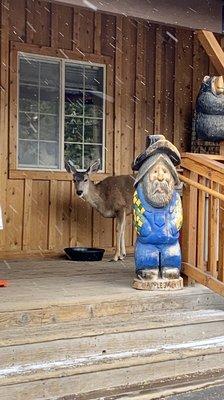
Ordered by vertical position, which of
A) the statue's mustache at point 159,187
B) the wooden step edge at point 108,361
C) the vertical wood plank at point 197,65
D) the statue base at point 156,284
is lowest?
the wooden step edge at point 108,361

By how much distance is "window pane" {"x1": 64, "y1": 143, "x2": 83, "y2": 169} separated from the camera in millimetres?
8039

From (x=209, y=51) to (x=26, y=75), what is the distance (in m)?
2.26

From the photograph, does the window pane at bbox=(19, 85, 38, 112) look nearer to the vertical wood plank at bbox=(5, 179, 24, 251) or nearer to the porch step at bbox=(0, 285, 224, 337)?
the vertical wood plank at bbox=(5, 179, 24, 251)

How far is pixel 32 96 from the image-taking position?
25.5ft

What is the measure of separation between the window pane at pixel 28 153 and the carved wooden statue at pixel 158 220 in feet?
7.93

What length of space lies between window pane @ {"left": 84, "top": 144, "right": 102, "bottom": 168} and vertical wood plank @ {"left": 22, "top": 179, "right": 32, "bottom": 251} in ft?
2.94

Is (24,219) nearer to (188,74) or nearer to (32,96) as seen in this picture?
(32,96)

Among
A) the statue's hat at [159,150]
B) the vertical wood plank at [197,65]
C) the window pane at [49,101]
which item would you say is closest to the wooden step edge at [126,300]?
the statue's hat at [159,150]

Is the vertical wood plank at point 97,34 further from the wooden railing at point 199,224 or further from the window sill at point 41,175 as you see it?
the wooden railing at point 199,224

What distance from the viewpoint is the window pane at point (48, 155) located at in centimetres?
785

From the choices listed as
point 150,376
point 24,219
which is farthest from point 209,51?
point 150,376

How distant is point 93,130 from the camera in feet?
27.1

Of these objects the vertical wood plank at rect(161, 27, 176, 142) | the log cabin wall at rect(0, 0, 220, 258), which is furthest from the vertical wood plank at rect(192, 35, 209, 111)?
the vertical wood plank at rect(161, 27, 176, 142)

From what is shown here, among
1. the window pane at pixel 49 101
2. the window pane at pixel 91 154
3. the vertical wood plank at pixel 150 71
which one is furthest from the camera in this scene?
the vertical wood plank at pixel 150 71
